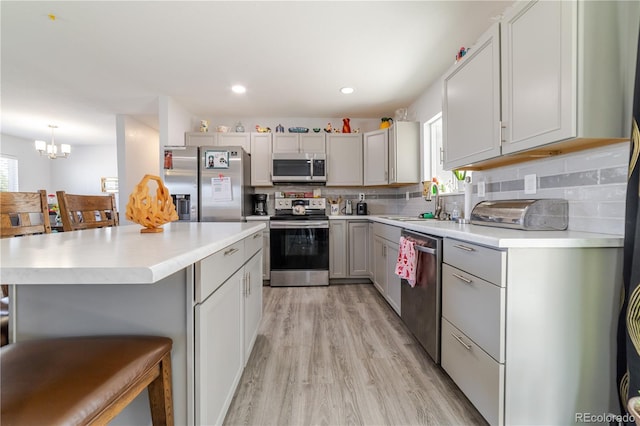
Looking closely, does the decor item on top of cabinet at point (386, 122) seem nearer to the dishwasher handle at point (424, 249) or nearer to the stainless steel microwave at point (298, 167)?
the stainless steel microwave at point (298, 167)

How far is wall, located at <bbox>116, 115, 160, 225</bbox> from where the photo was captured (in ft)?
13.4

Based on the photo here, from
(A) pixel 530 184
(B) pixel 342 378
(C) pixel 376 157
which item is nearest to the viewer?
(B) pixel 342 378

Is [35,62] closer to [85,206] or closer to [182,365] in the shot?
[85,206]

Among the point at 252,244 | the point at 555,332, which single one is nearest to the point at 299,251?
the point at 252,244

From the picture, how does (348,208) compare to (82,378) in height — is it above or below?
above

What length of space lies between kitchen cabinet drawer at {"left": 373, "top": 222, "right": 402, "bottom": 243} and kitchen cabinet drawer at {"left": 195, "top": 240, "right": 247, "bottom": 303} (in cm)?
148

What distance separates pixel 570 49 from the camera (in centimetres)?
113

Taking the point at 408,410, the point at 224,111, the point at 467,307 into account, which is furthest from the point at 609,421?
the point at 224,111

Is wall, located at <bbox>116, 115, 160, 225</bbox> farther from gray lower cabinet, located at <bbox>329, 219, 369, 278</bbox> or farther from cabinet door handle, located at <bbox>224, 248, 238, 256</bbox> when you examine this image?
cabinet door handle, located at <bbox>224, 248, 238, 256</bbox>

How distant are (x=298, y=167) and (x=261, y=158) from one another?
556 millimetres

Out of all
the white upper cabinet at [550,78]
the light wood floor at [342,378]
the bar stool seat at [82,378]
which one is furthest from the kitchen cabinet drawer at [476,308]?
the bar stool seat at [82,378]

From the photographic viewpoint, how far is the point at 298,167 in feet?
12.3

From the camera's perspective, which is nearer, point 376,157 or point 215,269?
point 215,269

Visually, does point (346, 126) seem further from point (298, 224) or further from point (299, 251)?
point (299, 251)
